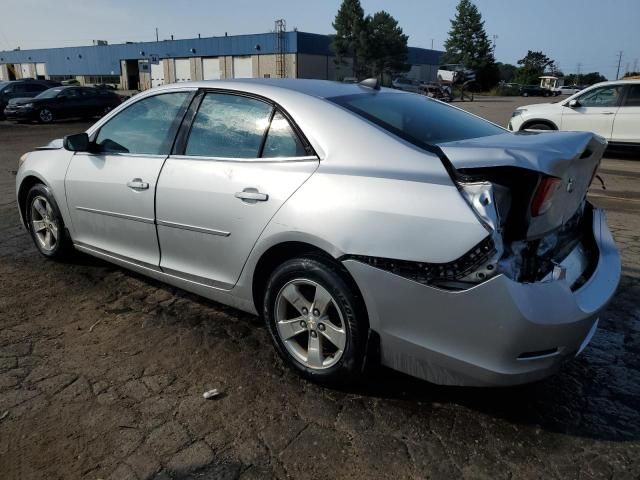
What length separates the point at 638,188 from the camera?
8477 millimetres

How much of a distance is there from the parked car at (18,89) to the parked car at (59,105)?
1844 mm

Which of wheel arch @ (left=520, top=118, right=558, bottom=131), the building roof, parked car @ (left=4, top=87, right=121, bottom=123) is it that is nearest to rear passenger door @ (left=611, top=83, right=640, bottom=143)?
wheel arch @ (left=520, top=118, right=558, bottom=131)

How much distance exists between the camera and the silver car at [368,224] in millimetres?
2230

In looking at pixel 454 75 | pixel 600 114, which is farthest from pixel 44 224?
pixel 454 75

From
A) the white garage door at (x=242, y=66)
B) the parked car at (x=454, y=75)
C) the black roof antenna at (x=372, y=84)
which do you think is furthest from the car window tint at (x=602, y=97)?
the white garage door at (x=242, y=66)

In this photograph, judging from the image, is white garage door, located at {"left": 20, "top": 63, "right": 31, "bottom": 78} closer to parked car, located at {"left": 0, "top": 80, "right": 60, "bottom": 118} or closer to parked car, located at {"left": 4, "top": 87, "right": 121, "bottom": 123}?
parked car, located at {"left": 0, "top": 80, "right": 60, "bottom": 118}

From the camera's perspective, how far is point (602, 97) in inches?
453

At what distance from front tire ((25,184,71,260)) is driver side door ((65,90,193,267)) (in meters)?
0.30

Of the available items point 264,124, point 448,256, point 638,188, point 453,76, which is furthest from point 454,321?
point 453,76

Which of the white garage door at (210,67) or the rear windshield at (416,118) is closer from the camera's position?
the rear windshield at (416,118)

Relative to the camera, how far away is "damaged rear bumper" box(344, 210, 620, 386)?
2166 millimetres

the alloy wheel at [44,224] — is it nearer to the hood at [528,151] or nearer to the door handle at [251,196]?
the door handle at [251,196]

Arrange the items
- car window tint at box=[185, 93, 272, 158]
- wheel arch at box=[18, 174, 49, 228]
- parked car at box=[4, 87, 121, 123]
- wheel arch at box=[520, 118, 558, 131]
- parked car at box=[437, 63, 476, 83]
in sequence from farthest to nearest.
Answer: parked car at box=[437, 63, 476, 83] < parked car at box=[4, 87, 121, 123] < wheel arch at box=[520, 118, 558, 131] < wheel arch at box=[18, 174, 49, 228] < car window tint at box=[185, 93, 272, 158]

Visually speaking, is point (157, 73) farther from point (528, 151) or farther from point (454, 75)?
point (528, 151)
